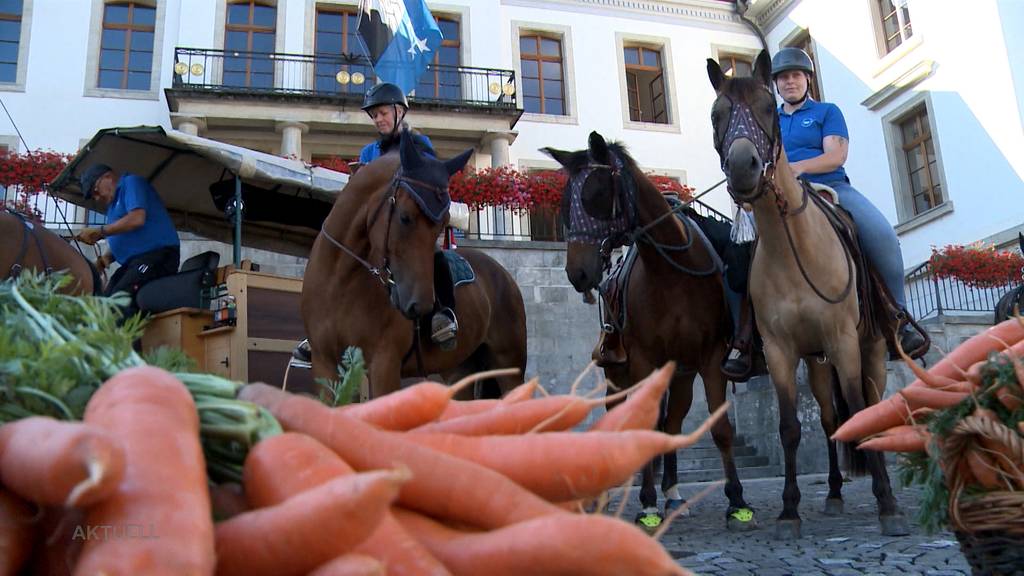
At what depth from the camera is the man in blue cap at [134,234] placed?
6152mm

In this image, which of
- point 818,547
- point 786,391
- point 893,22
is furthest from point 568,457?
point 893,22

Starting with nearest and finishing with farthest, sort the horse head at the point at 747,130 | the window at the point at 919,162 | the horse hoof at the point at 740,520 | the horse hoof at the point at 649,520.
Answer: the horse head at the point at 747,130 → the horse hoof at the point at 740,520 → the horse hoof at the point at 649,520 → the window at the point at 919,162

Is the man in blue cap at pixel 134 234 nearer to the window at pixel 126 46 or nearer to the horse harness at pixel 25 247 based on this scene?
the horse harness at pixel 25 247

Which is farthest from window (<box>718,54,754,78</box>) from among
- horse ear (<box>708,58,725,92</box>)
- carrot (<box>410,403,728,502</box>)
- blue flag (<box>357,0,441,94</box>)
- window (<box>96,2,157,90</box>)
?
carrot (<box>410,403,728,502</box>)

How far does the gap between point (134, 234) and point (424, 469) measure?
5.86 meters

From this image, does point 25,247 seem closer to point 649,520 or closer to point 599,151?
point 599,151

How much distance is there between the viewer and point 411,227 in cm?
452

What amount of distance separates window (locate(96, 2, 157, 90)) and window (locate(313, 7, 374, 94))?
4.18 meters

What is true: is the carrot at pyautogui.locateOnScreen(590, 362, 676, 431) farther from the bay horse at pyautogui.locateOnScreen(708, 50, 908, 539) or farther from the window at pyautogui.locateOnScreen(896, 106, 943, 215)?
the window at pyautogui.locateOnScreen(896, 106, 943, 215)

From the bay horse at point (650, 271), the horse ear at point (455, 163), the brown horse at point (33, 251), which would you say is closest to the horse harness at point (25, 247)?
the brown horse at point (33, 251)

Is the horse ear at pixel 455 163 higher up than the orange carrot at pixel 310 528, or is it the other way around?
the horse ear at pixel 455 163

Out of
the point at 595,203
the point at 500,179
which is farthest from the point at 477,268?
the point at 500,179

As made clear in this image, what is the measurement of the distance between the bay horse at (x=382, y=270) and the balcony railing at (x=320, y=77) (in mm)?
15758

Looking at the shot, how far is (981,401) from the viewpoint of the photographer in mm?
2203
